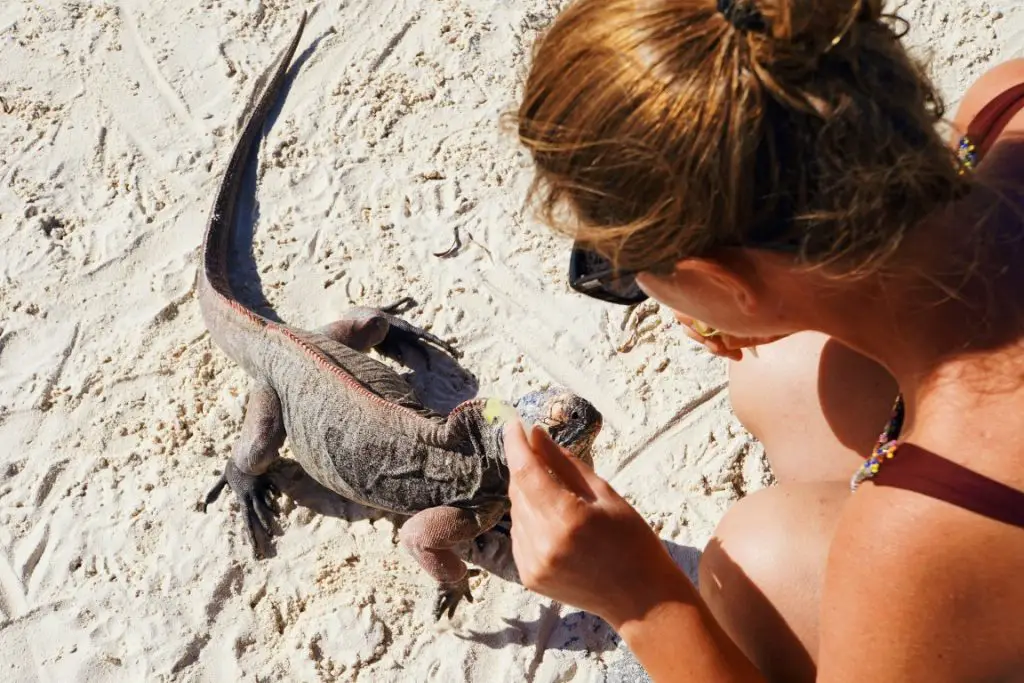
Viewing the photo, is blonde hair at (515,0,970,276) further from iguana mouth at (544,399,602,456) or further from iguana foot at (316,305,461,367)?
iguana foot at (316,305,461,367)

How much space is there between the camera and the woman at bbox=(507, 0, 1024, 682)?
0.96 meters

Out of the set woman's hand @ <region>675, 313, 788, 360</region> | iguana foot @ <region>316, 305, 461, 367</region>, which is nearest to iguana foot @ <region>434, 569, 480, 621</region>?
iguana foot @ <region>316, 305, 461, 367</region>

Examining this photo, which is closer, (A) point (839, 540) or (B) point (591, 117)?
(B) point (591, 117)

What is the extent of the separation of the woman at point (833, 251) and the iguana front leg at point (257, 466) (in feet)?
4.57

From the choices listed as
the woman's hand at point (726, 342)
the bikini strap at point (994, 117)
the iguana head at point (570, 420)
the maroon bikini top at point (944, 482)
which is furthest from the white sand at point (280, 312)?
the maroon bikini top at point (944, 482)

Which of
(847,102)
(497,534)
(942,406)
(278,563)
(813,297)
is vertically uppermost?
(847,102)

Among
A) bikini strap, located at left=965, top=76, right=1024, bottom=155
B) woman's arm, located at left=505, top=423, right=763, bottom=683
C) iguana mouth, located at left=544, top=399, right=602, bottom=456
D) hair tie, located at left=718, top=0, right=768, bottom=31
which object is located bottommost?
iguana mouth, located at left=544, top=399, right=602, bottom=456

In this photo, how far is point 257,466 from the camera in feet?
8.48

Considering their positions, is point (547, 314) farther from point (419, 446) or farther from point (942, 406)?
point (942, 406)

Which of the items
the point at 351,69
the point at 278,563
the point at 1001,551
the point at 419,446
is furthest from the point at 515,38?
the point at 1001,551

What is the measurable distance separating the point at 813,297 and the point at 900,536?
0.33 metres

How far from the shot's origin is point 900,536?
43.6 inches

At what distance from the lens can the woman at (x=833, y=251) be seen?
96cm

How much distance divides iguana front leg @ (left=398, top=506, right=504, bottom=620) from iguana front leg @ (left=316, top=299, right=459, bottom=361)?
0.64 metres
